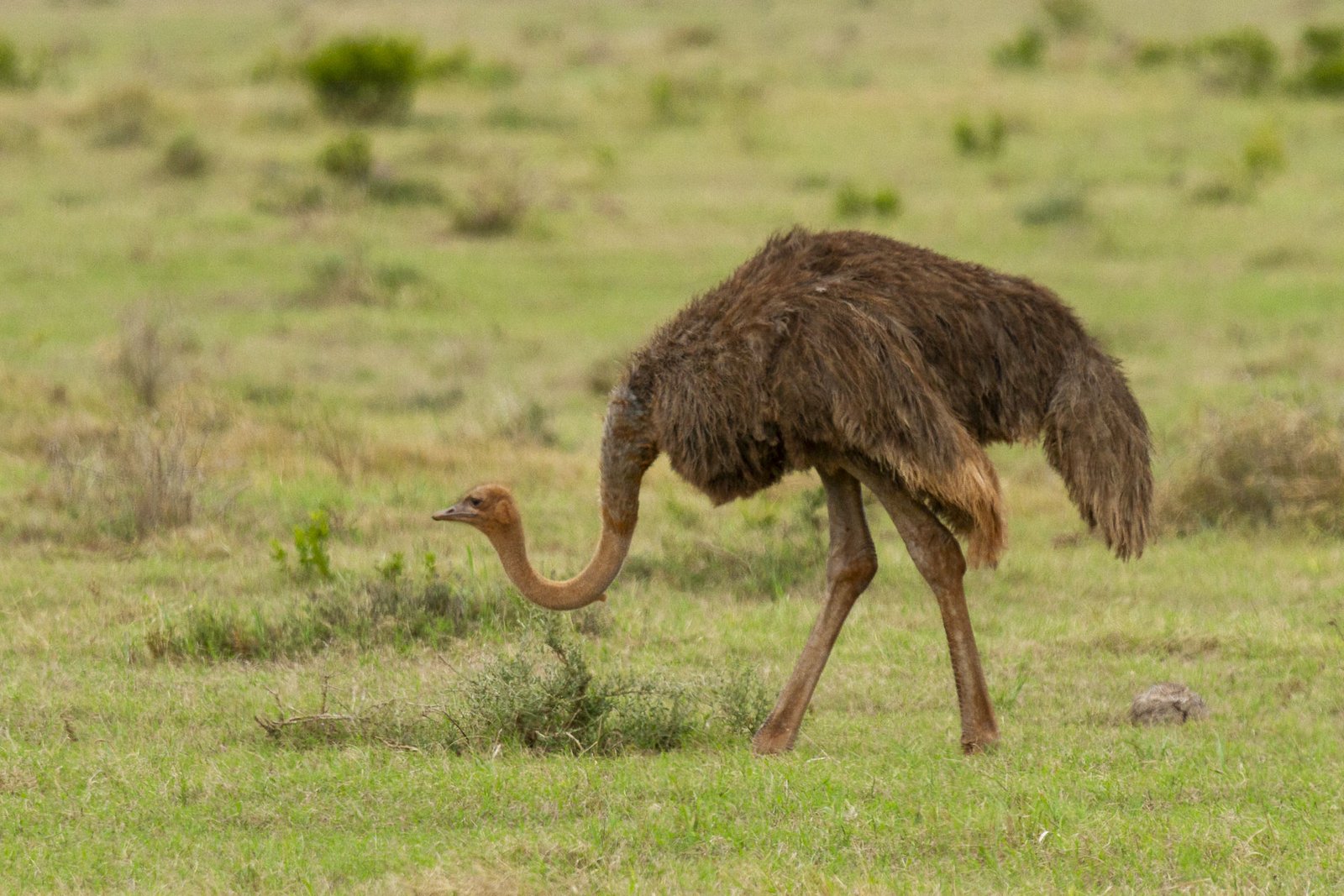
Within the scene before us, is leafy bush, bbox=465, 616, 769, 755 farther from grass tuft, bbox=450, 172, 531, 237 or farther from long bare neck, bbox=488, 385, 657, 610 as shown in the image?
grass tuft, bbox=450, 172, 531, 237

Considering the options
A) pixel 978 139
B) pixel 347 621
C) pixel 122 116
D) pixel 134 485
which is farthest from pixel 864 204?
pixel 347 621

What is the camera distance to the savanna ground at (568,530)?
5391 millimetres

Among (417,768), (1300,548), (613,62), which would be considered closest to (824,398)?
(417,768)

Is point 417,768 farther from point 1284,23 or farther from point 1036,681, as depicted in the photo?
point 1284,23

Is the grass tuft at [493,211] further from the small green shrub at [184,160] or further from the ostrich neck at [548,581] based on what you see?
the ostrich neck at [548,581]

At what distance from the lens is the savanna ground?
17.7 feet

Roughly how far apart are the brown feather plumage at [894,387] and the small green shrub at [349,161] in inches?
506

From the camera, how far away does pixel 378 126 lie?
22281 mm

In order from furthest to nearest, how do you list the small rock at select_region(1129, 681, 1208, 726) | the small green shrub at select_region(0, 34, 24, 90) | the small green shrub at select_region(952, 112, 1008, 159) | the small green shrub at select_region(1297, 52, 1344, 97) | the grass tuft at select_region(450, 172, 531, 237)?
the small green shrub at select_region(1297, 52, 1344, 97) → the small green shrub at select_region(0, 34, 24, 90) → the small green shrub at select_region(952, 112, 1008, 159) → the grass tuft at select_region(450, 172, 531, 237) → the small rock at select_region(1129, 681, 1208, 726)

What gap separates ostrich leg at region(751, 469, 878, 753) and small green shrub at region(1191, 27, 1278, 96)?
20.5 meters

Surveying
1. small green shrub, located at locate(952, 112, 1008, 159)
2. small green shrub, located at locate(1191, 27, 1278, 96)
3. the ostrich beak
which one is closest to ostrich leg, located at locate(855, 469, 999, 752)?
the ostrich beak

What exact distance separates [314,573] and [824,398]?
3348mm

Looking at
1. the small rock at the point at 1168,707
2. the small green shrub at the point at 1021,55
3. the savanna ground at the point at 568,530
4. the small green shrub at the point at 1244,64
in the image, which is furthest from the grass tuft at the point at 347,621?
the small green shrub at the point at 1021,55

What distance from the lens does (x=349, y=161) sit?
1859 centimetres
